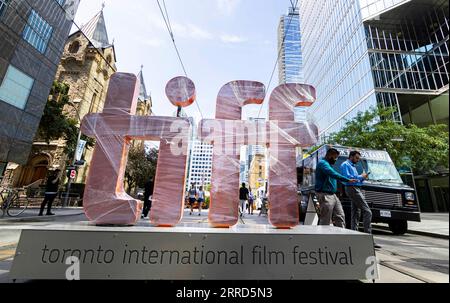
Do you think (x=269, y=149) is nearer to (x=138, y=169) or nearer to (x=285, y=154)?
(x=285, y=154)

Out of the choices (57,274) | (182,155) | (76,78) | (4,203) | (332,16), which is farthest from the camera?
(332,16)

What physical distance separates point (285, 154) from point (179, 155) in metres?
1.55

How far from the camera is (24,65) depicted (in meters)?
13.8

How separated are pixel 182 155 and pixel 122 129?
97 cm

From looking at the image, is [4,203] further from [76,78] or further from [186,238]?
[76,78]

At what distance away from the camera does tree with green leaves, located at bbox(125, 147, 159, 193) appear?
2614cm

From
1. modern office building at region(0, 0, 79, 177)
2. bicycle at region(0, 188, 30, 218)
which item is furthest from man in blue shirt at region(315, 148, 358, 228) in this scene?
modern office building at region(0, 0, 79, 177)

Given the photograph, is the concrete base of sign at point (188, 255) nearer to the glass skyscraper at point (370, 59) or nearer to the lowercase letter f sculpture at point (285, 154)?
the lowercase letter f sculpture at point (285, 154)

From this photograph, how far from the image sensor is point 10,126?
13.6m

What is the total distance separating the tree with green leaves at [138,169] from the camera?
1029 inches

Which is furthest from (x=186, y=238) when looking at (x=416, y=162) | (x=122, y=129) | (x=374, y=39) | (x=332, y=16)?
(x=332, y=16)

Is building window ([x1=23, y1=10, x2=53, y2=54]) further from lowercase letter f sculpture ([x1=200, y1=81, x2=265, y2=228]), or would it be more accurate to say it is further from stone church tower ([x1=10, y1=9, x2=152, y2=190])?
lowercase letter f sculpture ([x1=200, y1=81, x2=265, y2=228])

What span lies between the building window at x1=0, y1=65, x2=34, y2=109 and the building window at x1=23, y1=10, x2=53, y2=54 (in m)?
2.23

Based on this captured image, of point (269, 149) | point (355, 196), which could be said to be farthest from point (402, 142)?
point (269, 149)
